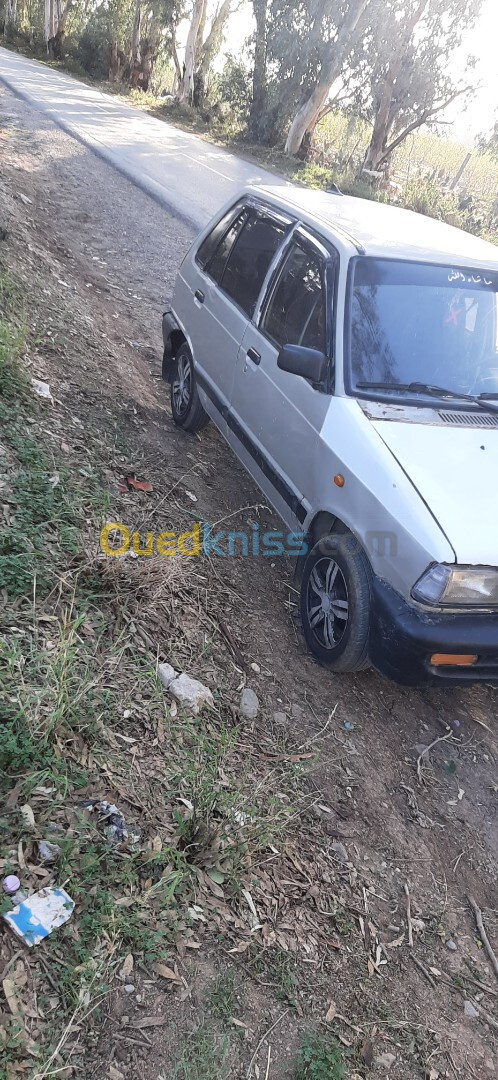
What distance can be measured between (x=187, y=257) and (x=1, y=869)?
185 inches

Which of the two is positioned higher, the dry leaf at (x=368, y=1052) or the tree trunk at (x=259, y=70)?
the tree trunk at (x=259, y=70)

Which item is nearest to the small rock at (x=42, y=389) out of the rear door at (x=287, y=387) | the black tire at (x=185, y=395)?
the black tire at (x=185, y=395)

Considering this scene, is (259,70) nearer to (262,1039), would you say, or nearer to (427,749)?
(427,749)

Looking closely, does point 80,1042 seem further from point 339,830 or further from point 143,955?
point 339,830

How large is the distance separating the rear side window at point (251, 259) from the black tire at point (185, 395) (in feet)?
2.43

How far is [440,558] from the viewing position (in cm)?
310

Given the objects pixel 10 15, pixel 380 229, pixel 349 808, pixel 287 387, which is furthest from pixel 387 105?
pixel 10 15

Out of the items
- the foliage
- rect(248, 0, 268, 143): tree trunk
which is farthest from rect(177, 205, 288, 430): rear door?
the foliage

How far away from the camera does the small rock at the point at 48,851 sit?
2561mm

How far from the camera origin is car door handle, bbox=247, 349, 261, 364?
4.57 metres

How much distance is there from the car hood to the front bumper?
1.01 feet

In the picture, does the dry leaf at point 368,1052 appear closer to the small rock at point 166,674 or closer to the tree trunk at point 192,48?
the small rock at point 166,674

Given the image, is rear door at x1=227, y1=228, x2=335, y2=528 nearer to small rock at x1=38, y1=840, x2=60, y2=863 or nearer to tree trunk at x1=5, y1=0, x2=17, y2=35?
small rock at x1=38, y1=840, x2=60, y2=863

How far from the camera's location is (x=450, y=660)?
3305 millimetres
